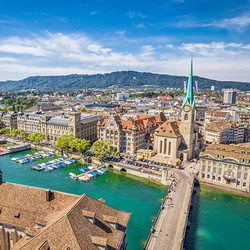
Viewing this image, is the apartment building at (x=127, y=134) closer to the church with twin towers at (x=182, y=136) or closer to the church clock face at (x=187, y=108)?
the church with twin towers at (x=182, y=136)

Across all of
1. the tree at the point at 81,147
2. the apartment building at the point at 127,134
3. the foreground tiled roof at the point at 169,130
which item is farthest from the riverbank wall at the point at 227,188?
the tree at the point at 81,147

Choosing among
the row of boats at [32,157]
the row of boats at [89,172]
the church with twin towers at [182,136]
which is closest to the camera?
the row of boats at [89,172]

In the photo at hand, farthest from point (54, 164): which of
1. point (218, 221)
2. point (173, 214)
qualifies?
point (218, 221)

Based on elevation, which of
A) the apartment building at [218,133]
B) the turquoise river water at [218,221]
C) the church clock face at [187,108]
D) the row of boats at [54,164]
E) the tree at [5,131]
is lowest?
the turquoise river water at [218,221]

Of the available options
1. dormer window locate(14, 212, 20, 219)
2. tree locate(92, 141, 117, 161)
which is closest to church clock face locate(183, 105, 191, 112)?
tree locate(92, 141, 117, 161)

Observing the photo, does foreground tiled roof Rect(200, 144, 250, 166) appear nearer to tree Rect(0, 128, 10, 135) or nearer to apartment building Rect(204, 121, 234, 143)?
apartment building Rect(204, 121, 234, 143)

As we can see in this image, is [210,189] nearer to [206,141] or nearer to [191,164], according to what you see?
[191,164]

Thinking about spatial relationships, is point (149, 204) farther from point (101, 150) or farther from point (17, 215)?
point (17, 215)

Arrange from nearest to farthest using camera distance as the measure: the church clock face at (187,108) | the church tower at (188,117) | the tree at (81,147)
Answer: the church tower at (188,117) → the church clock face at (187,108) → the tree at (81,147)
